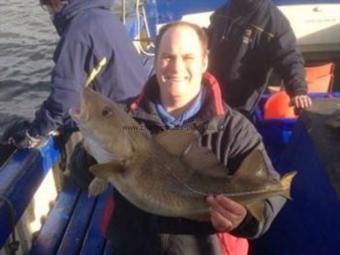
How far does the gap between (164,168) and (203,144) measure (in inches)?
16.2

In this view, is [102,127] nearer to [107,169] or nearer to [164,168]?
[107,169]

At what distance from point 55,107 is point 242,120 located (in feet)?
6.87

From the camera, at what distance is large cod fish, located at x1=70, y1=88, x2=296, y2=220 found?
2555mm

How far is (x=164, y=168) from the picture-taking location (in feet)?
8.66

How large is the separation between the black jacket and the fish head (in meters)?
0.48

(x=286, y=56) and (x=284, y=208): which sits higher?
(x=286, y=56)

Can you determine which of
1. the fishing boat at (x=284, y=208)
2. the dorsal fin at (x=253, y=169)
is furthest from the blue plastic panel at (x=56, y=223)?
the dorsal fin at (x=253, y=169)

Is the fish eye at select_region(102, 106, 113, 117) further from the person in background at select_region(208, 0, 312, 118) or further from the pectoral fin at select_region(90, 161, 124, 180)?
the person in background at select_region(208, 0, 312, 118)

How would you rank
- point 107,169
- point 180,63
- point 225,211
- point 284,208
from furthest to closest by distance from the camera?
point 284,208 < point 180,63 < point 225,211 < point 107,169

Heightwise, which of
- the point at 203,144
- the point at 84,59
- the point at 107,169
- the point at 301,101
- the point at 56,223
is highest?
the point at 107,169

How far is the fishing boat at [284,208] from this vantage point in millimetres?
3455

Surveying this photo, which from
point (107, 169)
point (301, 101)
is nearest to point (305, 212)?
point (301, 101)

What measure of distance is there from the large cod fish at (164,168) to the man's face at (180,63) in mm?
375

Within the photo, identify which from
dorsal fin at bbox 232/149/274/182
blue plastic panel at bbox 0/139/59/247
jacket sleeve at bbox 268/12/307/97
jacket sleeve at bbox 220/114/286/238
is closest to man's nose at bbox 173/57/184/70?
jacket sleeve at bbox 220/114/286/238
